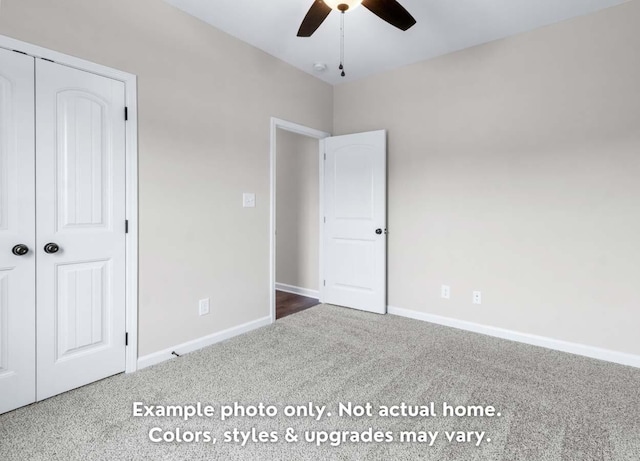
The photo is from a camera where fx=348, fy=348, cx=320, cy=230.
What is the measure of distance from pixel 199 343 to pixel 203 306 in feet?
0.99

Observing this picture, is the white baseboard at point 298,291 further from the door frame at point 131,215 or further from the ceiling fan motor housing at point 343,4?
the ceiling fan motor housing at point 343,4

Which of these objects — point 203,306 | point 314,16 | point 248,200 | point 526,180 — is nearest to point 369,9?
point 314,16

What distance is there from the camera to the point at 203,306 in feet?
9.63

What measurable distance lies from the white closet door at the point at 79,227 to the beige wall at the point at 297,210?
252 cm

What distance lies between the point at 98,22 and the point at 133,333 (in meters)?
2.10

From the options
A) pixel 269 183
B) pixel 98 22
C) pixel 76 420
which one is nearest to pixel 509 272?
pixel 269 183

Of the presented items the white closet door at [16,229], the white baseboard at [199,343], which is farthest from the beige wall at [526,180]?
the white closet door at [16,229]

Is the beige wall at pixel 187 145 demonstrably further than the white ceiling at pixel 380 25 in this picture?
No

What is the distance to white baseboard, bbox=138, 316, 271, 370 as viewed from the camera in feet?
8.43

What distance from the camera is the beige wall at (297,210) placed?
4.58 metres

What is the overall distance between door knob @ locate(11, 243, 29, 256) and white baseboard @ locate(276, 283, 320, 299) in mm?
3130

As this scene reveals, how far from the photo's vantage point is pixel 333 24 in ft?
9.47

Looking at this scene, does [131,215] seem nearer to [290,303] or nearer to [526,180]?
[290,303]

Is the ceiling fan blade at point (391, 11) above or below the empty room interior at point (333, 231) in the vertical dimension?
above
